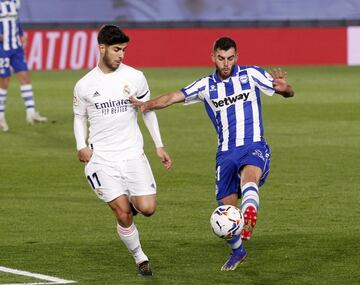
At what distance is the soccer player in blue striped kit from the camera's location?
1067 cm

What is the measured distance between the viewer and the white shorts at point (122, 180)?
10.1 metres

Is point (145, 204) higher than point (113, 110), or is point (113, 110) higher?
point (113, 110)

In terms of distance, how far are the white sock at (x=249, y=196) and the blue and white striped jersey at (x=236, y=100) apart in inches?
23.2

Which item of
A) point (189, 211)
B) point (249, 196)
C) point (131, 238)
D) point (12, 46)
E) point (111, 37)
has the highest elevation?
point (111, 37)

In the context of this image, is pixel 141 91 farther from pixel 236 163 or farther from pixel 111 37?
pixel 236 163

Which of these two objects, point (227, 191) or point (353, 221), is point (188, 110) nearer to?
point (353, 221)

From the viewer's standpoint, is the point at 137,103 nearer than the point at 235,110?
Yes

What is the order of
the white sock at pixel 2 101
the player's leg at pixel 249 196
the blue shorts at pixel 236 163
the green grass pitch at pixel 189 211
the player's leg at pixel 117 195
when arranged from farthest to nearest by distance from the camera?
1. the white sock at pixel 2 101
2. the blue shorts at pixel 236 163
3. the green grass pitch at pixel 189 211
4. the player's leg at pixel 117 195
5. the player's leg at pixel 249 196

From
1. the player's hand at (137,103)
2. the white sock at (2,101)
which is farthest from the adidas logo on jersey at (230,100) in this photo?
the white sock at (2,101)

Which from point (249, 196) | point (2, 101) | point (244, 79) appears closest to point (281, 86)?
point (244, 79)

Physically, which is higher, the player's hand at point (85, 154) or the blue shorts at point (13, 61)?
the player's hand at point (85, 154)

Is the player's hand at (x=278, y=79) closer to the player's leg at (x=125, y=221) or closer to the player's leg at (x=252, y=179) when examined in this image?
the player's leg at (x=252, y=179)

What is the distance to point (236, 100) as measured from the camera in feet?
35.5

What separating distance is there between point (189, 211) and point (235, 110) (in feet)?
10.0
